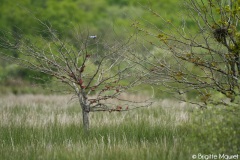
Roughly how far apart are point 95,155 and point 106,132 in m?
1.96

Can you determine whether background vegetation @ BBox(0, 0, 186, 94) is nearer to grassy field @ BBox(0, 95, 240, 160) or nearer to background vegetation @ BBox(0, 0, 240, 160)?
background vegetation @ BBox(0, 0, 240, 160)

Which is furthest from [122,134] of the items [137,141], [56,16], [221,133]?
[56,16]

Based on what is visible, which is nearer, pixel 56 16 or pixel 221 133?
pixel 221 133

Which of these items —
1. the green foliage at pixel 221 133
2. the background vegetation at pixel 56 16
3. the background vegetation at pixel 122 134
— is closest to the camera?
the green foliage at pixel 221 133

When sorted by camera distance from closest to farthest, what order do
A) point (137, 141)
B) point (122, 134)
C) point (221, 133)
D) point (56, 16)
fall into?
1. point (221, 133)
2. point (137, 141)
3. point (122, 134)
4. point (56, 16)

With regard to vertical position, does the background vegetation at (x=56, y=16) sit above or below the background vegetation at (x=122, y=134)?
above

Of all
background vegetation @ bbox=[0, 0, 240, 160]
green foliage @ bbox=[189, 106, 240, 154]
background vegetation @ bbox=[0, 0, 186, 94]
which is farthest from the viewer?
background vegetation @ bbox=[0, 0, 186, 94]

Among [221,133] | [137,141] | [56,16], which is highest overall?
[56,16]

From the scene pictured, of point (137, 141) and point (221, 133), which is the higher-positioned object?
point (221, 133)

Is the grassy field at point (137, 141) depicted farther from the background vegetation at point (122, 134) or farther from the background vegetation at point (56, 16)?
the background vegetation at point (56, 16)

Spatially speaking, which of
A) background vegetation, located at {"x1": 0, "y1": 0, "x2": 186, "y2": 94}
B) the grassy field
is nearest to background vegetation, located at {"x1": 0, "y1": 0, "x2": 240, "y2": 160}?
the grassy field

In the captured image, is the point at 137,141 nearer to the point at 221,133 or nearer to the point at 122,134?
the point at 122,134

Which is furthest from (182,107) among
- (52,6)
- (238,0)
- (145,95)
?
(52,6)

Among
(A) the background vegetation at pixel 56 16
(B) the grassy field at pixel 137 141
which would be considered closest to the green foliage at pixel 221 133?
(B) the grassy field at pixel 137 141
